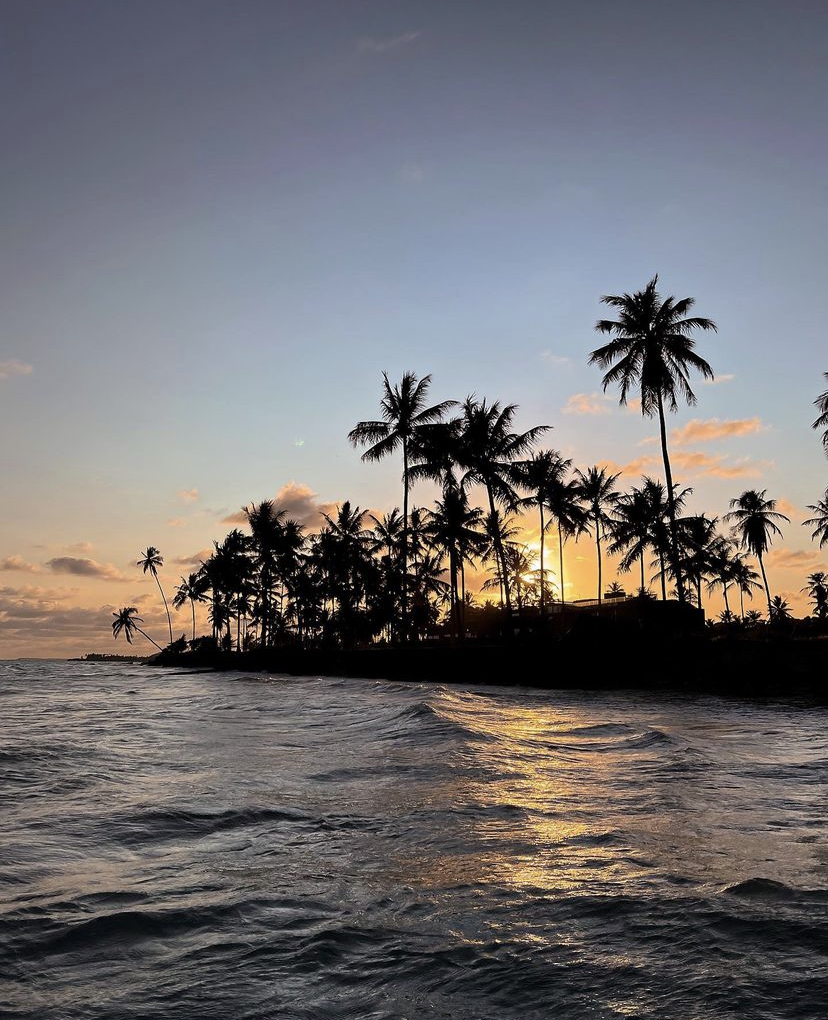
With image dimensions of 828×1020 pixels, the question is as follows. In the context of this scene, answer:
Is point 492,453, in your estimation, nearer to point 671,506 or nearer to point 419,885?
point 671,506

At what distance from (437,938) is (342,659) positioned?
131ft

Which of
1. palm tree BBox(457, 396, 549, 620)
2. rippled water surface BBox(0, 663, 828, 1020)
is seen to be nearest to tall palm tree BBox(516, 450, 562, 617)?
palm tree BBox(457, 396, 549, 620)

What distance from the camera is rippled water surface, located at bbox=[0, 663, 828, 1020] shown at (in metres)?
2.86

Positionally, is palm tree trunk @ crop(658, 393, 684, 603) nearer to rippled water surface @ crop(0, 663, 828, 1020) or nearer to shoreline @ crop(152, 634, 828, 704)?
shoreline @ crop(152, 634, 828, 704)

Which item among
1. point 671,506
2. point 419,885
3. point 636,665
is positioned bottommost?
point 419,885

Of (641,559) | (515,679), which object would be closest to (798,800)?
(515,679)

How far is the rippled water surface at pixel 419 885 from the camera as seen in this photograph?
9.37 ft

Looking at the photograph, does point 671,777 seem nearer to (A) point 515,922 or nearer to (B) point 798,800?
(B) point 798,800

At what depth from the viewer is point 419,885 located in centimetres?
423

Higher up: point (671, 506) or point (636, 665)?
point (671, 506)

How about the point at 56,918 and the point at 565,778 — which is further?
the point at 565,778

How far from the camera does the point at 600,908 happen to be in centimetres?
368

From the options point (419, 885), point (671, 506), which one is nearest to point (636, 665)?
point (671, 506)

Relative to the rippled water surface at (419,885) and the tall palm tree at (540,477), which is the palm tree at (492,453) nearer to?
the tall palm tree at (540,477)
